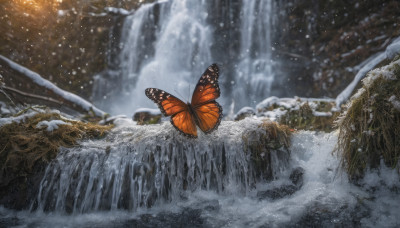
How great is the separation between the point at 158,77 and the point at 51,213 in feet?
31.5

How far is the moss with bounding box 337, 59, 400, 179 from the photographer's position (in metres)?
2.45

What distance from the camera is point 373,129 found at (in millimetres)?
2480

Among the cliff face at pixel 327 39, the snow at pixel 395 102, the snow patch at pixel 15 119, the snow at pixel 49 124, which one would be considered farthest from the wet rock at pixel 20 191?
the cliff face at pixel 327 39

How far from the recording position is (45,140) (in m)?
3.07

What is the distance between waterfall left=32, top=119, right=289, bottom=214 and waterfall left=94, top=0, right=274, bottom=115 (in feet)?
27.5

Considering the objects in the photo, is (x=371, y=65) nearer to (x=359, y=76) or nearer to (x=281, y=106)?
(x=359, y=76)

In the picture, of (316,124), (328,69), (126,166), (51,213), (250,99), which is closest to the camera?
(51,213)

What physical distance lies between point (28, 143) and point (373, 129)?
3654mm

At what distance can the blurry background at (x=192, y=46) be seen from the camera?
8.94 metres

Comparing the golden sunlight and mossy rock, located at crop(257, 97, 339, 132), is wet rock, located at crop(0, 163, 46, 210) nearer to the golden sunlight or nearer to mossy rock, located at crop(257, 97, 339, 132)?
mossy rock, located at crop(257, 97, 339, 132)

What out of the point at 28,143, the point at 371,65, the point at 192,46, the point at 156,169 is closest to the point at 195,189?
the point at 156,169

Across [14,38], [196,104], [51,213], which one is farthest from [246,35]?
[51,213]

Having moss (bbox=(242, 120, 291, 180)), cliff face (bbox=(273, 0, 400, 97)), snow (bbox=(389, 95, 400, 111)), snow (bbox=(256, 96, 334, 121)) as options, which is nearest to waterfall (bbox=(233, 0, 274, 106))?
cliff face (bbox=(273, 0, 400, 97))

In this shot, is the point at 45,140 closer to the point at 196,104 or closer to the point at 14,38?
Answer: the point at 196,104
